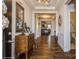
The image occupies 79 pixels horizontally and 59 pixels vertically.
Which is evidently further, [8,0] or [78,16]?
[8,0]

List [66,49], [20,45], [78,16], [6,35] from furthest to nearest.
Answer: [66,49], [20,45], [6,35], [78,16]

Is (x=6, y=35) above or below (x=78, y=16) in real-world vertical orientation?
below

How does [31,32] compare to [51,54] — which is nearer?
[51,54]

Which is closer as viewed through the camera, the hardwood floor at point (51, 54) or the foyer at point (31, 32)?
the foyer at point (31, 32)

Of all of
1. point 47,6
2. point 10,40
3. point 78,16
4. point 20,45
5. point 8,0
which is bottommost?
point 20,45

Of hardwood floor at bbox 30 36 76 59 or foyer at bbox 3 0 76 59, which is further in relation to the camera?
hardwood floor at bbox 30 36 76 59

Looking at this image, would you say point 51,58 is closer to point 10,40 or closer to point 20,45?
point 20,45

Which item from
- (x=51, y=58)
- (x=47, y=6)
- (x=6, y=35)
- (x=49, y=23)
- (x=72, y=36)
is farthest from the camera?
(x=49, y=23)

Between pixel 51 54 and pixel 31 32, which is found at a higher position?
pixel 31 32

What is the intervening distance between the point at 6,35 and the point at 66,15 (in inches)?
213

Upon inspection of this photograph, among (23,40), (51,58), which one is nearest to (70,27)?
(51,58)

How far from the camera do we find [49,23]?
86.4 ft

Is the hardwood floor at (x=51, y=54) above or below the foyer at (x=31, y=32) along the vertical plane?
below

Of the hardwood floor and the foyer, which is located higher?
the foyer
